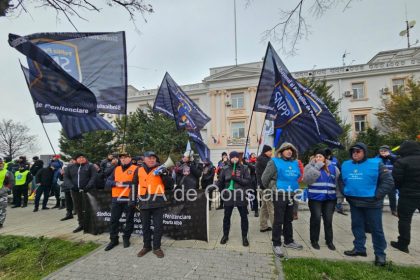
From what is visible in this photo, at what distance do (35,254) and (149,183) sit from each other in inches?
102

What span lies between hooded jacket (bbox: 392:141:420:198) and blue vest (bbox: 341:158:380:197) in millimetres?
852

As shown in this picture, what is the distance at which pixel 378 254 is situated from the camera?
368cm

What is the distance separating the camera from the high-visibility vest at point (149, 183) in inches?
167

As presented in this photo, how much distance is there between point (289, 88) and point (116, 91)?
421 centimetres

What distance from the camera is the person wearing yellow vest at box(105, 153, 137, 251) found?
4.53 meters

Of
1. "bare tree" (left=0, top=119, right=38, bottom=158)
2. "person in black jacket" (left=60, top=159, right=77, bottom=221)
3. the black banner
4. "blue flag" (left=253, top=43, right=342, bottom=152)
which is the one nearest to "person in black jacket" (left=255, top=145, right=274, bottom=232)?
"blue flag" (left=253, top=43, right=342, bottom=152)

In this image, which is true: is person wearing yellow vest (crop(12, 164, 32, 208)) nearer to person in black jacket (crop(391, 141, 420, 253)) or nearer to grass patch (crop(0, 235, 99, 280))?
grass patch (crop(0, 235, 99, 280))

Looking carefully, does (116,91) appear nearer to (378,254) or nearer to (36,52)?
(36,52)

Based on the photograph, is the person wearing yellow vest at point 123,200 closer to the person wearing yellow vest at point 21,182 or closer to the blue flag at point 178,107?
the blue flag at point 178,107

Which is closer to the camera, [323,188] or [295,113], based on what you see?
[323,188]

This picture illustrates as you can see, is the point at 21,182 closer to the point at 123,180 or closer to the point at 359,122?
the point at 123,180

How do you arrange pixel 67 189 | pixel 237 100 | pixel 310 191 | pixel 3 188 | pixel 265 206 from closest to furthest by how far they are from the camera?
1. pixel 310 191
2. pixel 265 206
3. pixel 3 188
4. pixel 67 189
5. pixel 237 100

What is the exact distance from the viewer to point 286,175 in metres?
4.25

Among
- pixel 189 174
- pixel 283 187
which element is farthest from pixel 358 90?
pixel 283 187
